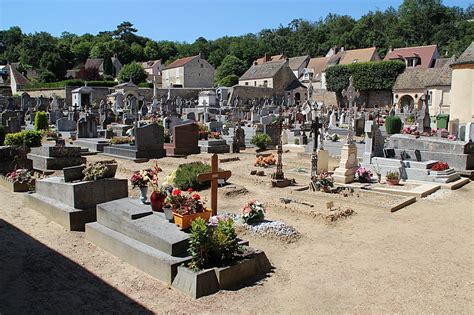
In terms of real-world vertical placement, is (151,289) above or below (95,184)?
below

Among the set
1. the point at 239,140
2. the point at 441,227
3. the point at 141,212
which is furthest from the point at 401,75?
the point at 141,212

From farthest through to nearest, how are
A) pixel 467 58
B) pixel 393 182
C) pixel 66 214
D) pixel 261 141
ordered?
1. pixel 467 58
2. pixel 261 141
3. pixel 393 182
4. pixel 66 214

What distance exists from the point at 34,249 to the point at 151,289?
114 inches

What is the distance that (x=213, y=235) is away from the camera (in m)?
6.10

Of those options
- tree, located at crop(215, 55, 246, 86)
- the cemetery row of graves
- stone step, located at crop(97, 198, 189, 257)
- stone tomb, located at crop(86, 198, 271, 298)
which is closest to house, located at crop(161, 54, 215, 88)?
tree, located at crop(215, 55, 246, 86)

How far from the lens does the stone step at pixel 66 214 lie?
8.56m

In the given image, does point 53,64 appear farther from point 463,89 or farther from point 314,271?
point 314,271

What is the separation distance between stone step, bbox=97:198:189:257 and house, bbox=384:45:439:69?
59275 millimetres

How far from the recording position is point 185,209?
690cm

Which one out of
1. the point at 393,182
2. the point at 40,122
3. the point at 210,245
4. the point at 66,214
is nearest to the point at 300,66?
the point at 40,122

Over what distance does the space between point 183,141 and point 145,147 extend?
1839 millimetres

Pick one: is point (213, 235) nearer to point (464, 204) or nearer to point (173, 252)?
point (173, 252)

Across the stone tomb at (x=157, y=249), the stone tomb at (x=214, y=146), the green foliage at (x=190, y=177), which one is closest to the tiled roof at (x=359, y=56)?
the stone tomb at (x=214, y=146)

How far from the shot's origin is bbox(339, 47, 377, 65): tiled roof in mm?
63822
